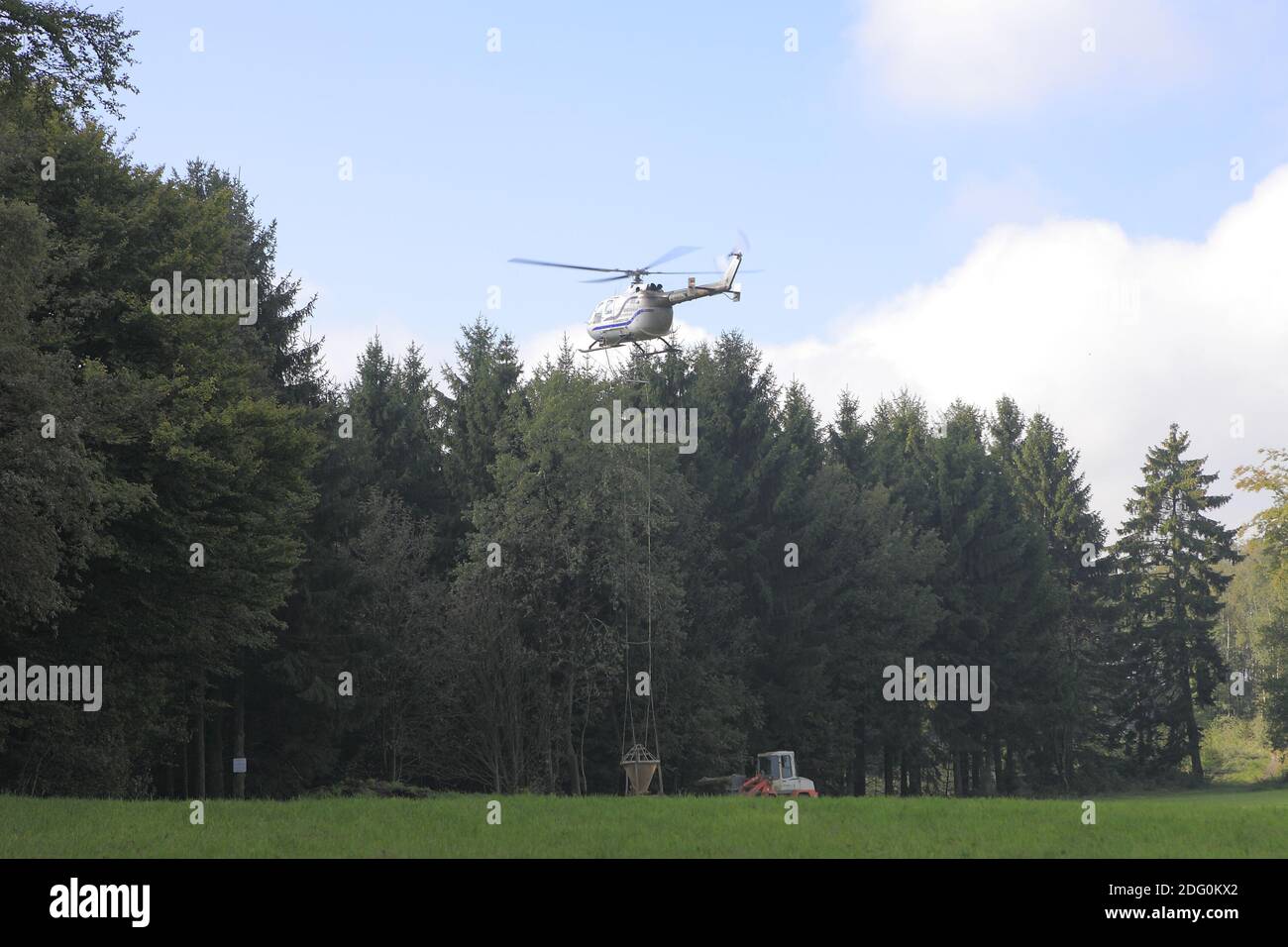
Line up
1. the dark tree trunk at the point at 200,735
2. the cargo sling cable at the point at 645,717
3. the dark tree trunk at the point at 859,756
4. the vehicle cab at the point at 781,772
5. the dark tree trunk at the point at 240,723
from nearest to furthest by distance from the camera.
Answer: the dark tree trunk at the point at 200,735
the dark tree trunk at the point at 240,723
the cargo sling cable at the point at 645,717
the vehicle cab at the point at 781,772
the dark tree trunk at the point at 859,756

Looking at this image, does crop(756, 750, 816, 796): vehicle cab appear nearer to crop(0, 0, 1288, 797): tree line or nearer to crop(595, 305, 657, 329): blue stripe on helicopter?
crop(0, 0, 1288, 797): tree line

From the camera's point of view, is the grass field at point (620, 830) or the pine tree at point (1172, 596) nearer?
the grass field at point (620, 830)

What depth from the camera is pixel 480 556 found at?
5197cm

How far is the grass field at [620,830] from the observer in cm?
1994

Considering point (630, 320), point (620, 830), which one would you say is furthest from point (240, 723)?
point (620, 830)

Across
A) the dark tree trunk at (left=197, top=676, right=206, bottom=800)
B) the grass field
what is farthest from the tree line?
the grass field

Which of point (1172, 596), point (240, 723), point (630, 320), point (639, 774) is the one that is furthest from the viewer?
point (1172, 596)

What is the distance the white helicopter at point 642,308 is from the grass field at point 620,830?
27.3 m

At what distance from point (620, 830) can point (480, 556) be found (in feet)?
99.0

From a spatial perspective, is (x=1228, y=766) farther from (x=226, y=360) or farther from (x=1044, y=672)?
(x=226, y=360)

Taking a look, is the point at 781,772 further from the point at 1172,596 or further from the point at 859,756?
the point at 1172,596

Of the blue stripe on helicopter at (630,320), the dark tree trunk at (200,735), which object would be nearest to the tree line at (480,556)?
the dark tree trunk at (200,735)

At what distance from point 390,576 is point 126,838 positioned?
32.3 m

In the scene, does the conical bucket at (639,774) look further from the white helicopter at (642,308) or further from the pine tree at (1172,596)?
the pine tree at (1172,596)
